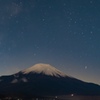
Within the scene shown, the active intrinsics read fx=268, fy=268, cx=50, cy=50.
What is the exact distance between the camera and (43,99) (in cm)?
18700

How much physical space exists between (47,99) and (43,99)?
9.29 feet

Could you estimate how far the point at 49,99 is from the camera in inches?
7520

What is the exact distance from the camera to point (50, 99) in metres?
190

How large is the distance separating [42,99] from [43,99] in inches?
57.8

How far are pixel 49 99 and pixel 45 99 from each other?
3787 millimetres

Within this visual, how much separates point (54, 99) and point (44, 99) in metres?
7.31

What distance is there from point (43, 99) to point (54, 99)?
8866mm

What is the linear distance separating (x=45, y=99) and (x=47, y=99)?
5.72ft

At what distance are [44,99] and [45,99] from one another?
125 centimetres

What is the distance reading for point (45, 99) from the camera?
618 feet

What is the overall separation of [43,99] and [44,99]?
→ 2.62 m

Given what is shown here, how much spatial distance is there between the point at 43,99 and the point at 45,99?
6.72ft

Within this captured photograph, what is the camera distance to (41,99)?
18975 cm

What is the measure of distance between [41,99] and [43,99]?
316 cm
